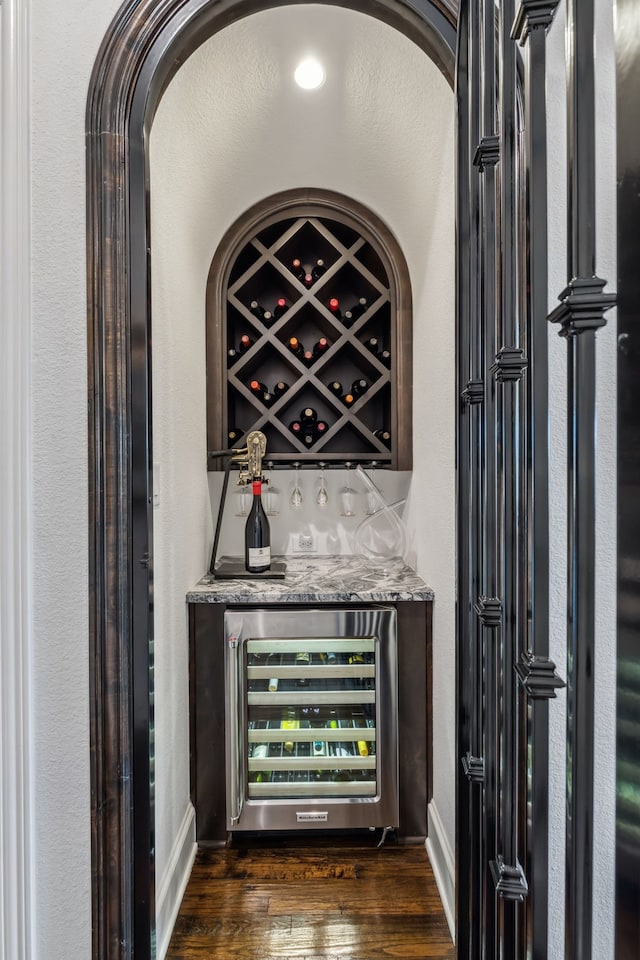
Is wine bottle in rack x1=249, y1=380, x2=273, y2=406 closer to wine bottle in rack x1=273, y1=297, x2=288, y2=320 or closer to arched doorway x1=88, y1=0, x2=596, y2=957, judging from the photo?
wine bottle in rack x1=273, y1=297, x2=288, y2=320

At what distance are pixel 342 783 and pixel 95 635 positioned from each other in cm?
128

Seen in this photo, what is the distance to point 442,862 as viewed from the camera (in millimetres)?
A: 1761

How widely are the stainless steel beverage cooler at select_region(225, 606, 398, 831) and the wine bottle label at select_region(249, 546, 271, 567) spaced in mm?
295

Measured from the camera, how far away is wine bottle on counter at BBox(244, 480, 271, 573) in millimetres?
2268

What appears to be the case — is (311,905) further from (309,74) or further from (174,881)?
(309,74)

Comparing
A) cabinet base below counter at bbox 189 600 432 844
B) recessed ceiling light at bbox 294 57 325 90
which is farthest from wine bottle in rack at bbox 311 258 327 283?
cabinet base below counter at bbox 189 600 432 844

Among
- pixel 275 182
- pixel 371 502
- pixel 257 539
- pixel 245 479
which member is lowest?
pixel 257 539

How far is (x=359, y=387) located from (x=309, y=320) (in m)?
0.40

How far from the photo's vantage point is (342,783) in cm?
204

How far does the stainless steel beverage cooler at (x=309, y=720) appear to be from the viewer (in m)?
1.99

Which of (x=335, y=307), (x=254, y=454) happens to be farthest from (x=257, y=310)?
(x=254, y=454)

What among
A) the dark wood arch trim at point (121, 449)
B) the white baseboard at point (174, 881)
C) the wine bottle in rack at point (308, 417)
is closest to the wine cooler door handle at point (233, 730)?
the white baseboard at point (174, 881)

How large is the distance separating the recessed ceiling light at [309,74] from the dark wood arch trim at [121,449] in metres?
0.67

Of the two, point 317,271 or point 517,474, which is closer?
point 517,474
